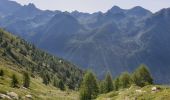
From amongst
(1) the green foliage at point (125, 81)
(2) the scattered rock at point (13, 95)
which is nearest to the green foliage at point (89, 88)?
(1) the green foliage at point (125, 81)

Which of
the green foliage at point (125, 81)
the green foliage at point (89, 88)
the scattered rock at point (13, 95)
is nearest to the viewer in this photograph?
the scattered rock at point (13, 95)

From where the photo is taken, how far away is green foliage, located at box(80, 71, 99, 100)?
135 metres

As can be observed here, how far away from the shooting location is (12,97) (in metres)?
79.8

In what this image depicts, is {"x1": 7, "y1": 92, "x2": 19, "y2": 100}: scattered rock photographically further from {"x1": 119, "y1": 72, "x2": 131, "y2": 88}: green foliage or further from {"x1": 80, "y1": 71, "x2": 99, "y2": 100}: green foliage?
{"x1": 119, "y1": 72, "x2": 131, "y2": 88}: green foliage

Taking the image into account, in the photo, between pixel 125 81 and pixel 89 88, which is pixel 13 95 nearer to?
pixel 89 88

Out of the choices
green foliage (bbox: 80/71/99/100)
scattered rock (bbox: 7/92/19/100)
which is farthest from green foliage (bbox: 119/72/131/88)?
scattered rock (bbox: 7/92/19/100)

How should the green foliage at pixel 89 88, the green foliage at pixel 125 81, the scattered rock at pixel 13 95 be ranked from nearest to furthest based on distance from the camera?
the scattered rock at pixel 13 95, the green foliage at pixel 89 88, the green foliage at pixel 125 81

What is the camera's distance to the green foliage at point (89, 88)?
13512 centimetres

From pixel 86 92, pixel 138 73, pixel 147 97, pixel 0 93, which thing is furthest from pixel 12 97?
pixel 138 73

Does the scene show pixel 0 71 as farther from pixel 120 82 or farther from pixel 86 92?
pixel 120 82

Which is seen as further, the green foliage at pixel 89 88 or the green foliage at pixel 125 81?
the green foliage at pixel 125 81

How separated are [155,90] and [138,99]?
26.8 ft

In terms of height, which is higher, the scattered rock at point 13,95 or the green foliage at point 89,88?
the green foliage at point 89,88

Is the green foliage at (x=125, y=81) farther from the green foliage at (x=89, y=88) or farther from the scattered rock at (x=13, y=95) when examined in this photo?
the scattered rock at (x=13, y=95)
